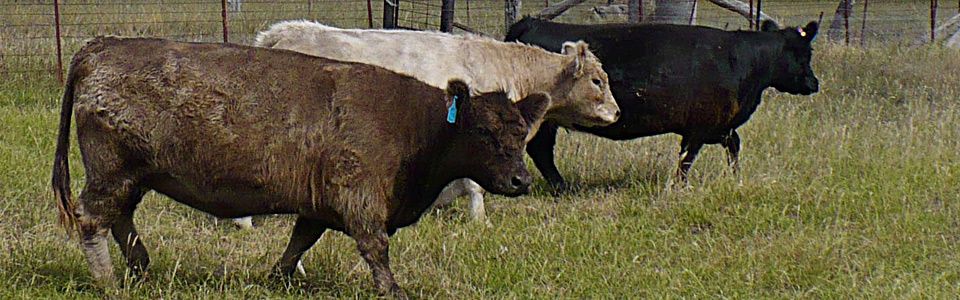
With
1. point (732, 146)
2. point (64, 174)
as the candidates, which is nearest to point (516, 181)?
point (64, 174)

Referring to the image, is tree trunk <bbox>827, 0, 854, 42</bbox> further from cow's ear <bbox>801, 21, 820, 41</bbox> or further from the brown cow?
the brown cow

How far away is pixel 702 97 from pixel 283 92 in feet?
15.5

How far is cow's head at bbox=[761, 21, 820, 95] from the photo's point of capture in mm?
10500

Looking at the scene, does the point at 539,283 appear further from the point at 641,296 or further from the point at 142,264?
the point at 142,264

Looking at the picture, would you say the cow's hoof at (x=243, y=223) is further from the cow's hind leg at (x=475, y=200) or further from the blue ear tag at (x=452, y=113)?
the blue ear tag at (x=452, y=113)

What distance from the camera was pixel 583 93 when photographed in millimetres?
8617

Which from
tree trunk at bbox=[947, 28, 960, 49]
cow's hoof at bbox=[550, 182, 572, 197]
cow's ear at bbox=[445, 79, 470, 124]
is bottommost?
tree trunk at bbox=[947, 28, 960, 49]

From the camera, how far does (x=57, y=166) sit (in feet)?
20.4

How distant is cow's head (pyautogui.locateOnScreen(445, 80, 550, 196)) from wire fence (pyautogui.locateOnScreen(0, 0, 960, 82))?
287 inches

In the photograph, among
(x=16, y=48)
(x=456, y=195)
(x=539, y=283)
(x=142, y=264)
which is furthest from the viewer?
(x=16, y=48)

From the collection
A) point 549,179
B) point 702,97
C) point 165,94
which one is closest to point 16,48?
point 549,179

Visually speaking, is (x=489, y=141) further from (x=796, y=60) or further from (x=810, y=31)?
(x=810, y=31)

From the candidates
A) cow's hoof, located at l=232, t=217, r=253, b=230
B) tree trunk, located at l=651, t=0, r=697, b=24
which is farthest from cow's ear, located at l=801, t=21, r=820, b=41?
tree trunk, located at l=651, t=0, r=697, b=24

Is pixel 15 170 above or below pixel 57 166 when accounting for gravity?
below
